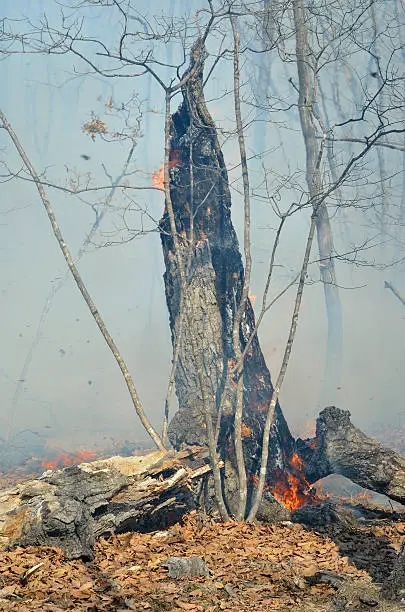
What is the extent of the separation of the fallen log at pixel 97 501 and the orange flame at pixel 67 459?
7827mm

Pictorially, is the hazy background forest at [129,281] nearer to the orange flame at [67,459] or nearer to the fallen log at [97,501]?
the orange flame at [67,459]

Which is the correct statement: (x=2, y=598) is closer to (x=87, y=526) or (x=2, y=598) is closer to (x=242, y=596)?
(x=87, y=526)

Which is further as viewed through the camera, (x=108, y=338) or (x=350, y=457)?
(x=108, y=338)

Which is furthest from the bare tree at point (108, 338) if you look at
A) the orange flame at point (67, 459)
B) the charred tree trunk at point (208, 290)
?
the orange flame at point (67, 459)

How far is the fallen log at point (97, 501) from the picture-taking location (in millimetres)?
5004

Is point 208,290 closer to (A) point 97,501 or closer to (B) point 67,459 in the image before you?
(A) point 97,501

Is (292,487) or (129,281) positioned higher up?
(129,281)

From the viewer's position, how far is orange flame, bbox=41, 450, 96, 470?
535 inches

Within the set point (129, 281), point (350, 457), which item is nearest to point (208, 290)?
point (350, 457)

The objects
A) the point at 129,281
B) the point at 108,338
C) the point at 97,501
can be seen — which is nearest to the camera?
the point at 97,501

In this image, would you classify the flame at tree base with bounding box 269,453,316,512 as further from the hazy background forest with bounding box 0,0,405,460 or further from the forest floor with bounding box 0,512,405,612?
the hazy background forest with bounding box 0,0,405,460

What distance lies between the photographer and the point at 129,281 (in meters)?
35.4

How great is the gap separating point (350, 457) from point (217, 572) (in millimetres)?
2628

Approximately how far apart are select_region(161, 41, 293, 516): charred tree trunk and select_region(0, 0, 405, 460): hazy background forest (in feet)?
29.1
